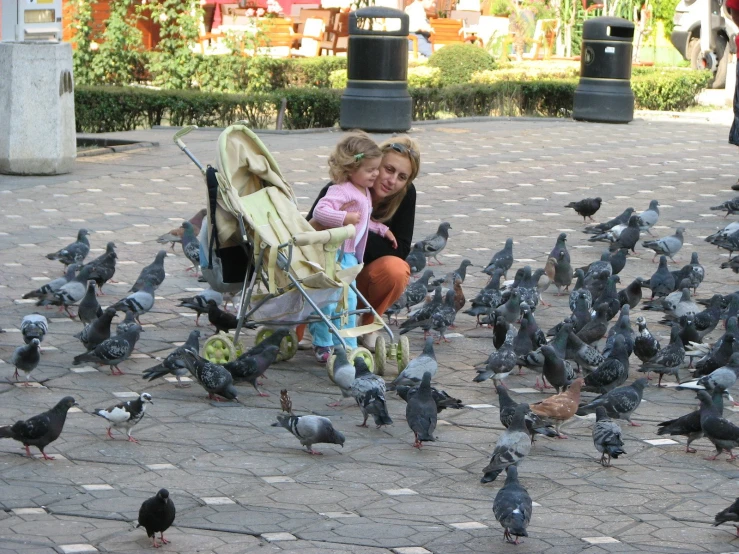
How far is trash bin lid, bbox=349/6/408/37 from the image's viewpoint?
18483mm

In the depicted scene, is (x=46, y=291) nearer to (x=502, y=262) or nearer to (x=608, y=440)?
(x=502, y=262)

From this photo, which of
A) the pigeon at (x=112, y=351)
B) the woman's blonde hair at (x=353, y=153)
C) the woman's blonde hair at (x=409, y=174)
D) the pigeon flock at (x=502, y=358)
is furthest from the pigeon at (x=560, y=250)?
the pigeon at (x=112, y=351)

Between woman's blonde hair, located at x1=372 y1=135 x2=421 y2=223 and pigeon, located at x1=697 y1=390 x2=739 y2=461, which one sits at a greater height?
woman's blonde hair, located at x1=372 y1=135 x2=421 y2=223

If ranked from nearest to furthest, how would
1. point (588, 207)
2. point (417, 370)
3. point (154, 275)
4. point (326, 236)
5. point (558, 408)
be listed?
1. point (558, 408)
2. point (417, 370)
3. point (326, 236)
4. point (154, 275)
5. point (588, 207)

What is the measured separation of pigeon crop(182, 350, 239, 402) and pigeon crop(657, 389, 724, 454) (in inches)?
91.1

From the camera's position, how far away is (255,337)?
7.96m

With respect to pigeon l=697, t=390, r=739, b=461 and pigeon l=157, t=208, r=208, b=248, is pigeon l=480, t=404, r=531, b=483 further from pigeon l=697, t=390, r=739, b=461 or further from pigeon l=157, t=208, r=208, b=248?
pigeon l=157, t=208, r=208, b=248

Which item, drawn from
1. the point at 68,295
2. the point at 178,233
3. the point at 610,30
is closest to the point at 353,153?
the point at 68,295

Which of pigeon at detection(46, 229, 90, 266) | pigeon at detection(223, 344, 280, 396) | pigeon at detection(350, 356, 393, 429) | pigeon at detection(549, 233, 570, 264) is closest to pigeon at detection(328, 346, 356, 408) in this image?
pigeon at detection(350, 356, 393, 429)

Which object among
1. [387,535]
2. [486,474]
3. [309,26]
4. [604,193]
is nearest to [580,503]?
[486,474]

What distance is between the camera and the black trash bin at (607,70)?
21156 millimetres

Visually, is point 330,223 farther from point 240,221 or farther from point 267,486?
point 267,486

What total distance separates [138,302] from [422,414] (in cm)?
289

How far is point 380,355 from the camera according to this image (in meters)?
7.29
